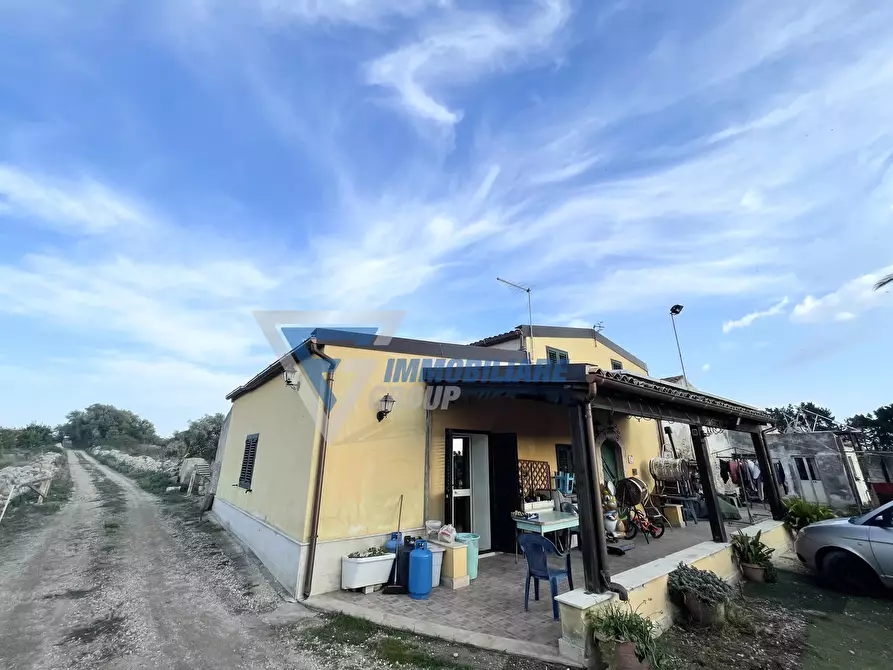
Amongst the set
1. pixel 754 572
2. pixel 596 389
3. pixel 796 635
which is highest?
pixel 596 389

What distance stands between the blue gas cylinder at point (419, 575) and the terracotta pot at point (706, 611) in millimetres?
3098

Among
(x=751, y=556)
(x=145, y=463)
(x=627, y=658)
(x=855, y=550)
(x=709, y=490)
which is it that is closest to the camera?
(x=627, y=658)

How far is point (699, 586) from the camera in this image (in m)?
4.05

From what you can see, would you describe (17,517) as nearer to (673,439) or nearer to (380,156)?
(380,156)

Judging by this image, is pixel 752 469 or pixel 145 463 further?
pixel 145 463

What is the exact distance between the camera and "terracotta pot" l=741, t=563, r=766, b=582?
556cm

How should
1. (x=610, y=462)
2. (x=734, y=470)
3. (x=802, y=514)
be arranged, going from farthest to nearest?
(x=734, y=470), (x=610, y=462), (x=802, y=514)

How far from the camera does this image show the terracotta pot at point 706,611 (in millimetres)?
3900

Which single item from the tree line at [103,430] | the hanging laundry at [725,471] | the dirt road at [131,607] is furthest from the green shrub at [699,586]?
the tree line at [103,430]

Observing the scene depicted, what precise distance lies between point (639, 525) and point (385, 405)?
6.49m

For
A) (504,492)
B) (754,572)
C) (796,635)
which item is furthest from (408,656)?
(754,572)

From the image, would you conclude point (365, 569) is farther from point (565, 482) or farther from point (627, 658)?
point (565, 482)

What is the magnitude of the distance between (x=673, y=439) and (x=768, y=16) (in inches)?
492

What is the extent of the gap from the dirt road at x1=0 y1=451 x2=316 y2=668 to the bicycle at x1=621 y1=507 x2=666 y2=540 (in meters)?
6.81
